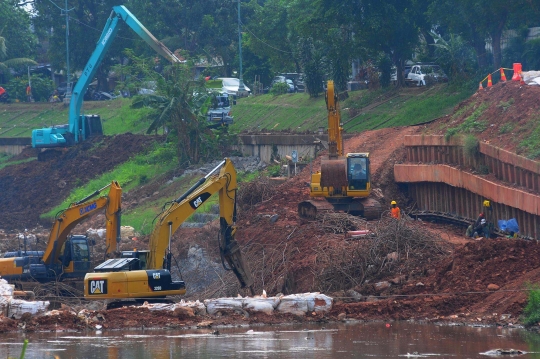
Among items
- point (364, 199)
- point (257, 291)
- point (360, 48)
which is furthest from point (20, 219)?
point (257, 291)

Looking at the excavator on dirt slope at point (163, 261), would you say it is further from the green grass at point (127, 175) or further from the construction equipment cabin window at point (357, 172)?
the green grass at point (127, 175)

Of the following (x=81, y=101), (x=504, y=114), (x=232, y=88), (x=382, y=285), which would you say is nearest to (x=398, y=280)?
(x=382, y=285)

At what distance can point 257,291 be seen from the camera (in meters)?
25.3

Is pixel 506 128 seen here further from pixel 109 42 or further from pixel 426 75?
pixel 109 42

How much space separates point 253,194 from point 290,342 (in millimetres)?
→ 17565

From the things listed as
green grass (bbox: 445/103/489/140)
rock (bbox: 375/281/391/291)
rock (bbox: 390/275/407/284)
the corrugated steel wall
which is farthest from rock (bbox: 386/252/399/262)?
green grass (bbox: 445/103/489/140)

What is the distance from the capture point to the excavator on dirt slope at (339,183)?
3105 centimetres

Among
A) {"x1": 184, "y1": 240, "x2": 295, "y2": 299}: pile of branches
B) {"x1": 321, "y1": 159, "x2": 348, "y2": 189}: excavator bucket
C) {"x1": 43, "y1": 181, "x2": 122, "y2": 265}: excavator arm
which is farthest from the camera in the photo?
{"x1": 321, "y1": 159, "x2": 348, "y2": 189}: excavator bucket

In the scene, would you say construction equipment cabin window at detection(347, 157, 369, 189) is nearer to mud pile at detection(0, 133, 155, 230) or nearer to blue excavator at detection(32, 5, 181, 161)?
mud pile at detection(0, 133, 155, 230)

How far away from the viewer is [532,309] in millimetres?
18547

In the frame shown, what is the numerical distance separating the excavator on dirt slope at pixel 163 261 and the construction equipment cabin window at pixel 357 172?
27.2 ft

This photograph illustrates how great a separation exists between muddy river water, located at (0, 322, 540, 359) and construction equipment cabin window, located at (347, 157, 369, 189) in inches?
446

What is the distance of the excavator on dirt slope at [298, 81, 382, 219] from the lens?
31047 mm

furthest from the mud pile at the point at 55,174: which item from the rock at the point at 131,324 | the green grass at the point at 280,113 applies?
the rock at the point at 131,324
